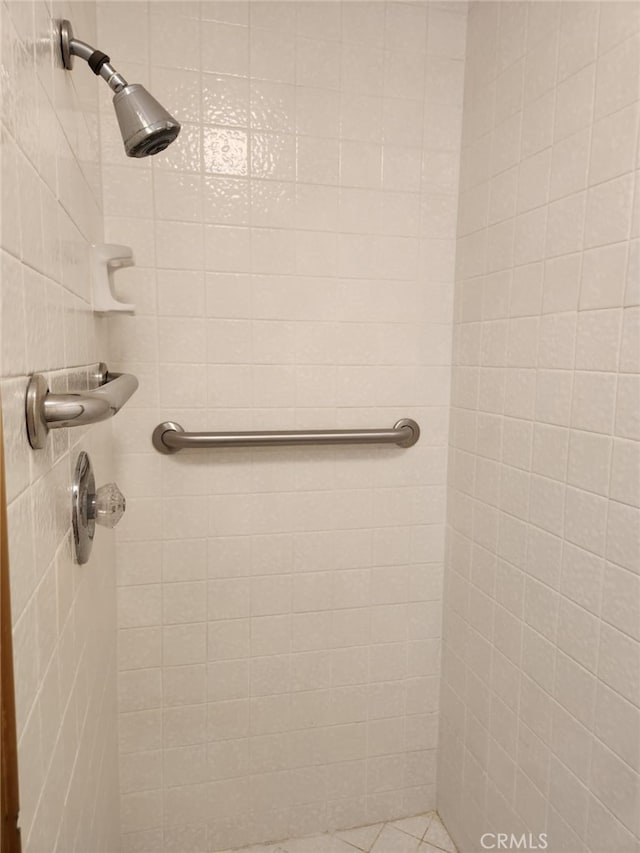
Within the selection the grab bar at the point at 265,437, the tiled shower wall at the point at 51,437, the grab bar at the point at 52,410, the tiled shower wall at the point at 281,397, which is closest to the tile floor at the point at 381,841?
the tiled shower wall at the point at 281,397

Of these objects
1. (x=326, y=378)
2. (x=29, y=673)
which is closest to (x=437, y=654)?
(x=326, y=378)

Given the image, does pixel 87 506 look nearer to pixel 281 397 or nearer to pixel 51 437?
pixel 51 437

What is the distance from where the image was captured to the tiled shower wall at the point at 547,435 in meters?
0.81

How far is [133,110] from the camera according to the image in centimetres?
62

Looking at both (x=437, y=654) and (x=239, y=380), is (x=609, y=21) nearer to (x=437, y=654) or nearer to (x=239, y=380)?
(x=239, y=380)

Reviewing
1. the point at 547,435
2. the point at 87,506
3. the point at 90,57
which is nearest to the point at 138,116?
the point at 90,57

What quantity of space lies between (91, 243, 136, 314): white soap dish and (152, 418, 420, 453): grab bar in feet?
1.00

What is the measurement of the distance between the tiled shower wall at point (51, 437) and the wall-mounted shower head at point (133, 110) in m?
0.04

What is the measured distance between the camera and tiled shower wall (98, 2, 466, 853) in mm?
1131

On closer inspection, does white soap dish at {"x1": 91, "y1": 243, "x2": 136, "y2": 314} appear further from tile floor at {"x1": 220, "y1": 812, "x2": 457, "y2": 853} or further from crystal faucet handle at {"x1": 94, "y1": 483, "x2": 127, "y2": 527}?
tile floor at {"x1": 220, "y1": 812, "x2": 457, "y2": 853}

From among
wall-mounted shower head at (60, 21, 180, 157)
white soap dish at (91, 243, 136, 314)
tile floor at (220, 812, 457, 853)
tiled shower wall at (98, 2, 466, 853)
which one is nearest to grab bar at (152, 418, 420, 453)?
tiled shower wall at (98, 2, 466, 853)

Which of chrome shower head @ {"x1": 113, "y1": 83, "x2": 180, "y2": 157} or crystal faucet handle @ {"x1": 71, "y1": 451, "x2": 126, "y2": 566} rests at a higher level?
chrome shower head @ {"x1": 113, "y1": 83, "x2": 180, "y2": 157}

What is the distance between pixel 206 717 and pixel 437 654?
614 mm

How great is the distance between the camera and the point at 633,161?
78 cm
